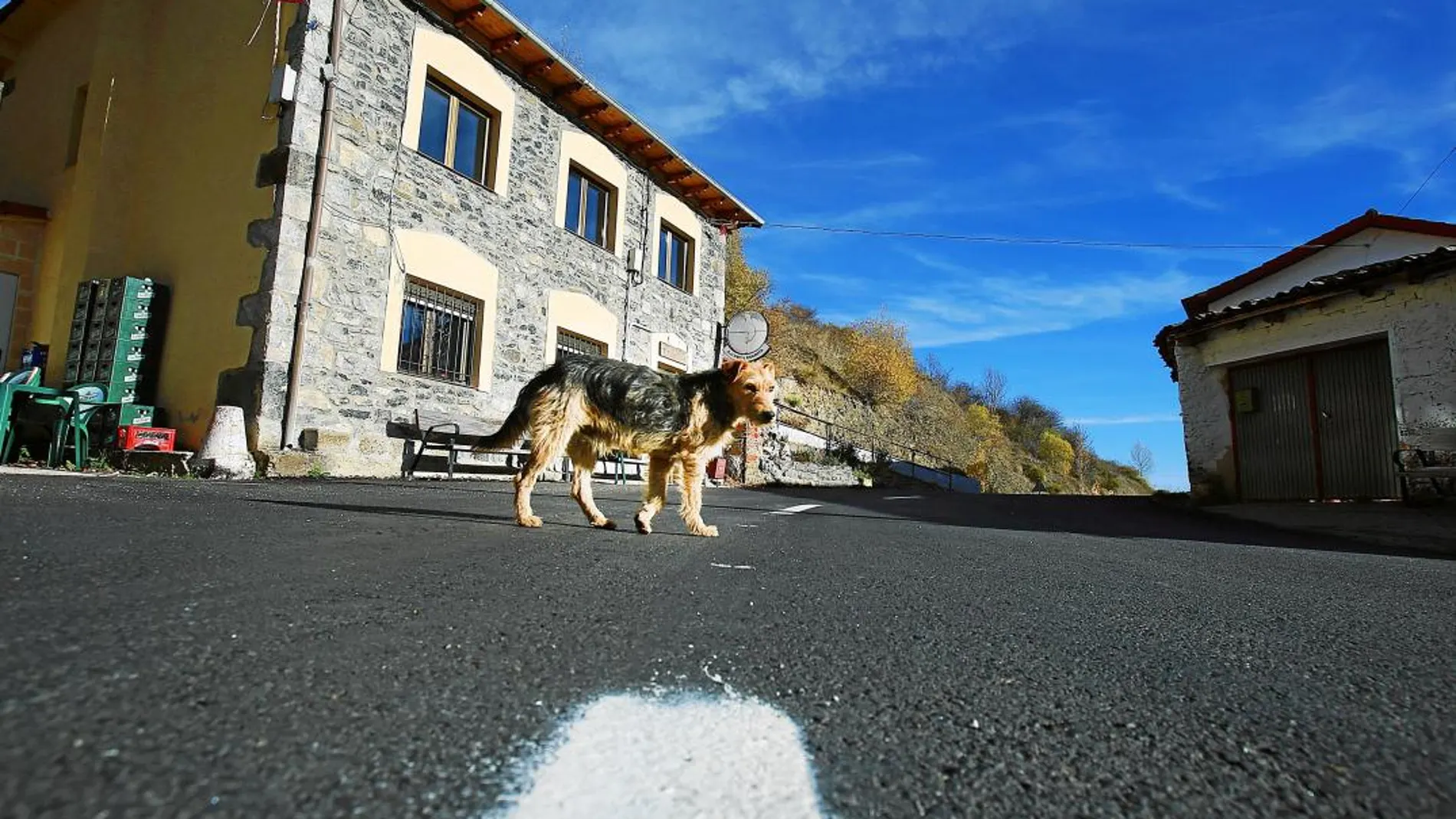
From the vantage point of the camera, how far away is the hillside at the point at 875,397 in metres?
27.8

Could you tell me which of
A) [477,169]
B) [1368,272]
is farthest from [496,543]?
[1368,272]

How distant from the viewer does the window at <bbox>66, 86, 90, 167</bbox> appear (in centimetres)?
1134

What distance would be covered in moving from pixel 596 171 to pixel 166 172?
259 inches

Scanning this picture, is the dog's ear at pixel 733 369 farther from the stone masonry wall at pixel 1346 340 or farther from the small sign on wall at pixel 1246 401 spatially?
the small sign on wall at pixel 1246 401

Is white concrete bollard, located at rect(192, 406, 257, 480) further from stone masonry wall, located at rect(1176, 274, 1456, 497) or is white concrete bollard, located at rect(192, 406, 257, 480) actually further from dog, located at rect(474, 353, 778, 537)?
stone masonry wall, located at rect(1176, 274, 1456, 497)

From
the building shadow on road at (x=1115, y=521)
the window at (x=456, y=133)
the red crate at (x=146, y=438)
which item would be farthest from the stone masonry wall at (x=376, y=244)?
the building shadow on road at (x=1115, y=521)

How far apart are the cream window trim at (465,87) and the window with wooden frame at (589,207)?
64.4 inches

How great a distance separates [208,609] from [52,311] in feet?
40.8

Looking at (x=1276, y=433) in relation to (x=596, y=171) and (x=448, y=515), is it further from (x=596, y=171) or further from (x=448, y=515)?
(x=448, y=515)

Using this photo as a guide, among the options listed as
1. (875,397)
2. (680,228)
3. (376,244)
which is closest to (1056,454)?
(875,397)

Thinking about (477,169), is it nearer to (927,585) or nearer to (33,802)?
(927,585)

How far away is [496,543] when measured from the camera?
363 centimetres

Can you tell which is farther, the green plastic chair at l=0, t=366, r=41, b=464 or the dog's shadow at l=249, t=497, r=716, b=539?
the green plastic chair at l=0, t=366, r=41, b=464

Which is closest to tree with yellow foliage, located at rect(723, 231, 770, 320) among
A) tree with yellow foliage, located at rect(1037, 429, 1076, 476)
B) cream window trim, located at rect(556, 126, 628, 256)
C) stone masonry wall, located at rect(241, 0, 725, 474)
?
cream window trim, located at rect(556, 126, 628, 256)
